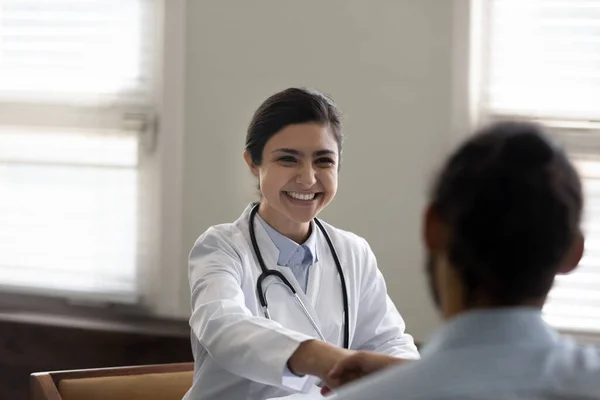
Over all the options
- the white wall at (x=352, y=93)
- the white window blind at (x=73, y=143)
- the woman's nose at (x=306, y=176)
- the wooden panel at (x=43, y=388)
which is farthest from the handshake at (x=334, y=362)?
the white window blind at (x=73, y=143)

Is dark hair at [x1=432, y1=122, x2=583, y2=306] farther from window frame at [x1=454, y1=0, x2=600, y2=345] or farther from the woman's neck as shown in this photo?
window frame at [x1=454, y1=0, x2=600, y2=345]

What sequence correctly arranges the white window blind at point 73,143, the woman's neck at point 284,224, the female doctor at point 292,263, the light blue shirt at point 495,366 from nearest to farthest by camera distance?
the light blue shirt at point 495,366
the female doctor at point 292,263
the woman's neck at point 284,224
the white window blind at point 73,143

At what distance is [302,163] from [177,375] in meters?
0.67

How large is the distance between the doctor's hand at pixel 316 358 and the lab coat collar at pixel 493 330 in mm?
501

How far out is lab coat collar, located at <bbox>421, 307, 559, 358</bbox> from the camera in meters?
0.92

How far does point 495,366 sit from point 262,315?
105 centimetres

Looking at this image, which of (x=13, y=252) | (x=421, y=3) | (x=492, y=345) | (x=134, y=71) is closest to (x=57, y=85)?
(x=134, y=71)

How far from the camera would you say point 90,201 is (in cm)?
320

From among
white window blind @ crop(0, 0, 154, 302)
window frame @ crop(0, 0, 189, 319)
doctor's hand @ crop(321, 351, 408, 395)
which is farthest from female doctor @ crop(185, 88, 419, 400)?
white window blind @ crop(0, 0, 154, 302)

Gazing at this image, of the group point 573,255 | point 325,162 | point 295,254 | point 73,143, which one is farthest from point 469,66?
point 573,255

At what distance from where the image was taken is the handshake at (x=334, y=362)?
137 cm

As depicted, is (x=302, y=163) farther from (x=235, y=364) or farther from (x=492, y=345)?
(x=492, y=345)

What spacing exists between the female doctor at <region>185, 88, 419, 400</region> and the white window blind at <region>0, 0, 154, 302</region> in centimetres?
118

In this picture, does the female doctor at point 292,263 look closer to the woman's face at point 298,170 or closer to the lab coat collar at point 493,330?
the woman's face at point 298,170
